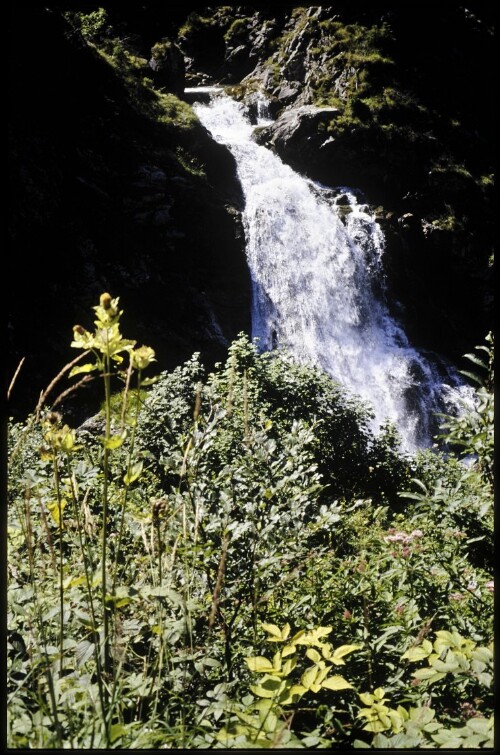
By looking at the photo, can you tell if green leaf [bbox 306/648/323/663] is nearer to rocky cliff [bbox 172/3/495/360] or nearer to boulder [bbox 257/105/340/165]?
rocky cliff [bbox 172/3/495/360]

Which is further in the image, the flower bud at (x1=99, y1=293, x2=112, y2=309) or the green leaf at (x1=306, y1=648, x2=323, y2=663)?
the green leaf at (x1=306, y1=648, x2=323, y2=663)

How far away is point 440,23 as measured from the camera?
65.0 feet

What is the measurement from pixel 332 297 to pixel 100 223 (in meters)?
7.41

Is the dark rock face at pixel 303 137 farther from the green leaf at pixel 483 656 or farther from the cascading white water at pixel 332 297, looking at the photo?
the green leaf at pixel 483 656

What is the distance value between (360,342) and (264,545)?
12.5m

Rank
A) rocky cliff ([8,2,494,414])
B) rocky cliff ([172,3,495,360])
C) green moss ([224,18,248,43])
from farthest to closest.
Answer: green moss ([224,18,248,43]) → rocky cliff ([172,3,495,360]) → rocky cliff ([8,2,494,414])

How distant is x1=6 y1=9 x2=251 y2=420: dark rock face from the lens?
9.46 m

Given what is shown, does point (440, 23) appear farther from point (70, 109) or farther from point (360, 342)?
point (70, 109)

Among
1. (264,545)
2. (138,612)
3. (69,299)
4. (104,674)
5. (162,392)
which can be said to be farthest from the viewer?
(69,299)

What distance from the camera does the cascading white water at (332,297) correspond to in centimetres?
1267

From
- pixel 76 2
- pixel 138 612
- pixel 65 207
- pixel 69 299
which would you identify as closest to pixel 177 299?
pixel 69 299

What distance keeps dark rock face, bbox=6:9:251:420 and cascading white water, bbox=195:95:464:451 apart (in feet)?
3.13

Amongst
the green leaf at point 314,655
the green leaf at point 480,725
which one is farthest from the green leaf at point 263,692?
the green leaf at point 480,725

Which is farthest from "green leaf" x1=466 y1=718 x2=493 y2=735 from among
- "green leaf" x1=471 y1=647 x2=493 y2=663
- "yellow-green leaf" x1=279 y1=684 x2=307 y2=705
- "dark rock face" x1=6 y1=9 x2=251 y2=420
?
"dark rock face" x1=6 y1=9 x2=251 y2=420
